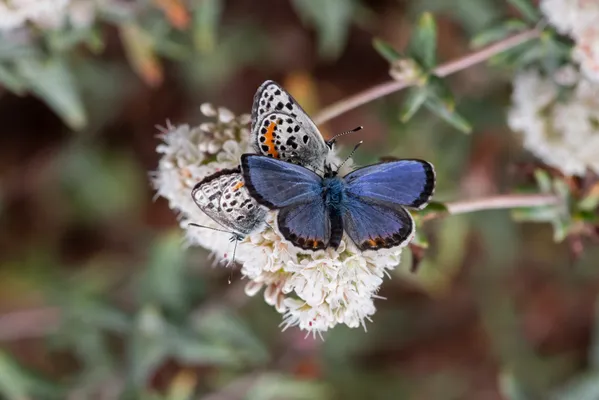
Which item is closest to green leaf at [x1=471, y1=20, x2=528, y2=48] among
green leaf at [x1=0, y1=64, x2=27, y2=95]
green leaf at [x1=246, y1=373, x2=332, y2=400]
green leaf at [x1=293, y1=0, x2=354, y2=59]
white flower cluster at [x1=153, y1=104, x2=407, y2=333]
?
green leaf at [x1=293, y1=0, x2=354, y2=59]

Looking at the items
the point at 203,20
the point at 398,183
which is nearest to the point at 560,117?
the point at 398,183

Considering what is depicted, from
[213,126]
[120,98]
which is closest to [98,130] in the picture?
[120,98]

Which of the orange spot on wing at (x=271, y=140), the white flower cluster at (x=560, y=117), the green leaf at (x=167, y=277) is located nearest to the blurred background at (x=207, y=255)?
the green leaf at (x=167, y=277)

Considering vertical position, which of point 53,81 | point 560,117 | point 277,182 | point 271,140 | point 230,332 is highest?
point 53,81

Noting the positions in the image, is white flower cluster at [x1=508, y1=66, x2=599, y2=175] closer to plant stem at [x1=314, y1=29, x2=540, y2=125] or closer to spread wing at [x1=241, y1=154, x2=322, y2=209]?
plant stem at [x1=314, y1=29, x2=540, y2=125]

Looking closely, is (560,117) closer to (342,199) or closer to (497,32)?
(497,32)

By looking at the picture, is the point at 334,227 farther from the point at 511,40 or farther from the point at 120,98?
the point at 120,98
